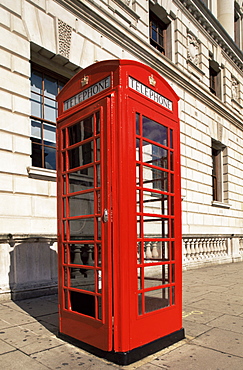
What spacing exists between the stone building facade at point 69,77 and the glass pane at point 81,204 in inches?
116

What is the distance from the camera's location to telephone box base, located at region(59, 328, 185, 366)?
336 cm

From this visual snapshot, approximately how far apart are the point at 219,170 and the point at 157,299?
14.5 m

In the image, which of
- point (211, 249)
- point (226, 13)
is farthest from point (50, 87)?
point (226, 13)

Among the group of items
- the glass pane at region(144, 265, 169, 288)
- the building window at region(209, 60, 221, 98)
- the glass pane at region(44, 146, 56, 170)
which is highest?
the building window at region(209, 60, 221, 98)

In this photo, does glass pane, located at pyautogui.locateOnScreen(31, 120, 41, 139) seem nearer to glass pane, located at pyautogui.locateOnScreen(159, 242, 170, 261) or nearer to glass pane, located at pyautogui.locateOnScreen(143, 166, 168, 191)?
glass pane, located at pyautogui.locateOnScreen(143, 166, 168, 191)

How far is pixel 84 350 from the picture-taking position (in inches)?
146

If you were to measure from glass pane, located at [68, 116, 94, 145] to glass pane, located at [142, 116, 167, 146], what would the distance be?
→ 595 millimetres

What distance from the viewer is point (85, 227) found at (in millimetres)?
3770

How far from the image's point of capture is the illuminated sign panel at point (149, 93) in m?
3.67

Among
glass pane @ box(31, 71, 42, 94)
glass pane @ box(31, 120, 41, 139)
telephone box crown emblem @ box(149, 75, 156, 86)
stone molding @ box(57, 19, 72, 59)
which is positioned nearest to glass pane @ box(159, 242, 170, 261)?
telephone box crown emblem @ box(149, 75, 156, 86)

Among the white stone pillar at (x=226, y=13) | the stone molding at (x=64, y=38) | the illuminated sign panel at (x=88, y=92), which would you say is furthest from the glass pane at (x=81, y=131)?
the white stone pillar at (x=226, y=13)

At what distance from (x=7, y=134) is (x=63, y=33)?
10.7ft

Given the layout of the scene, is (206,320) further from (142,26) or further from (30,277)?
(142,26)

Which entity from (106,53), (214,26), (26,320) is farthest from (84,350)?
(214,26)
